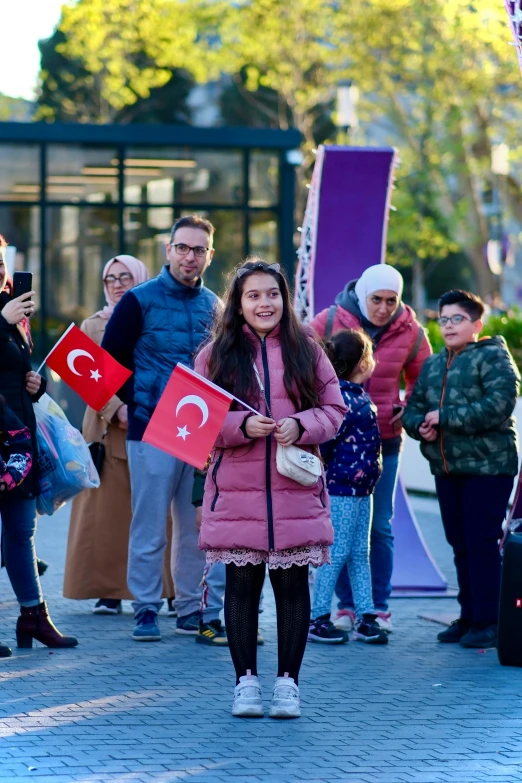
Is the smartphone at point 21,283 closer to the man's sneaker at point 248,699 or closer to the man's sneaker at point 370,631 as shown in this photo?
the man's sneaker at point 248,699

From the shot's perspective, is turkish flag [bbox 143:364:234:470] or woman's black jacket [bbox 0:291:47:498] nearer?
turkish flag [bbox 143:364:234:470]

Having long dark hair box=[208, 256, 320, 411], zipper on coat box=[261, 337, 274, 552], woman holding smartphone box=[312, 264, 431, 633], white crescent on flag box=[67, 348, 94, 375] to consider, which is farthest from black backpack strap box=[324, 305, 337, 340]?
zipper on coat box=[261, 337, 274, 552]

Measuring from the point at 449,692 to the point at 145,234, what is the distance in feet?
50.3

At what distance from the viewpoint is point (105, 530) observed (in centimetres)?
819

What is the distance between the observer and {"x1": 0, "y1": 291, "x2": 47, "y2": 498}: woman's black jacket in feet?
22.0

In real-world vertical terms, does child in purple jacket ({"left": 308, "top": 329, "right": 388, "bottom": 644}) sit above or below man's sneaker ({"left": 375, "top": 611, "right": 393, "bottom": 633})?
above

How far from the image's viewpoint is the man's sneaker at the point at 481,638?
7324 mm

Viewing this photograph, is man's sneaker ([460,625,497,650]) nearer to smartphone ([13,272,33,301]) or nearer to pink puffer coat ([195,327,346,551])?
pink puffer coat ([195,327,346,551])

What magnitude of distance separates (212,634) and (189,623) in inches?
15.6

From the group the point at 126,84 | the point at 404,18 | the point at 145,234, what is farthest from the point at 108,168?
the point at 126,84

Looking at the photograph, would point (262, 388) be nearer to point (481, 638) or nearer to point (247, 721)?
point (247, 721)

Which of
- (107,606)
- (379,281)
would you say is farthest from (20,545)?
(379,281)

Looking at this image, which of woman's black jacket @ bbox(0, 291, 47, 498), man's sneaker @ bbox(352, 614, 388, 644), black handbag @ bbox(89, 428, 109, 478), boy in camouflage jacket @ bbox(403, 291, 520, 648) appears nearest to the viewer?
woman's black jacket @ bbox(0, 291, 47, 498)

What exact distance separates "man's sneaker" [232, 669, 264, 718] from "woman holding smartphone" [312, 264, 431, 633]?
217 cm
